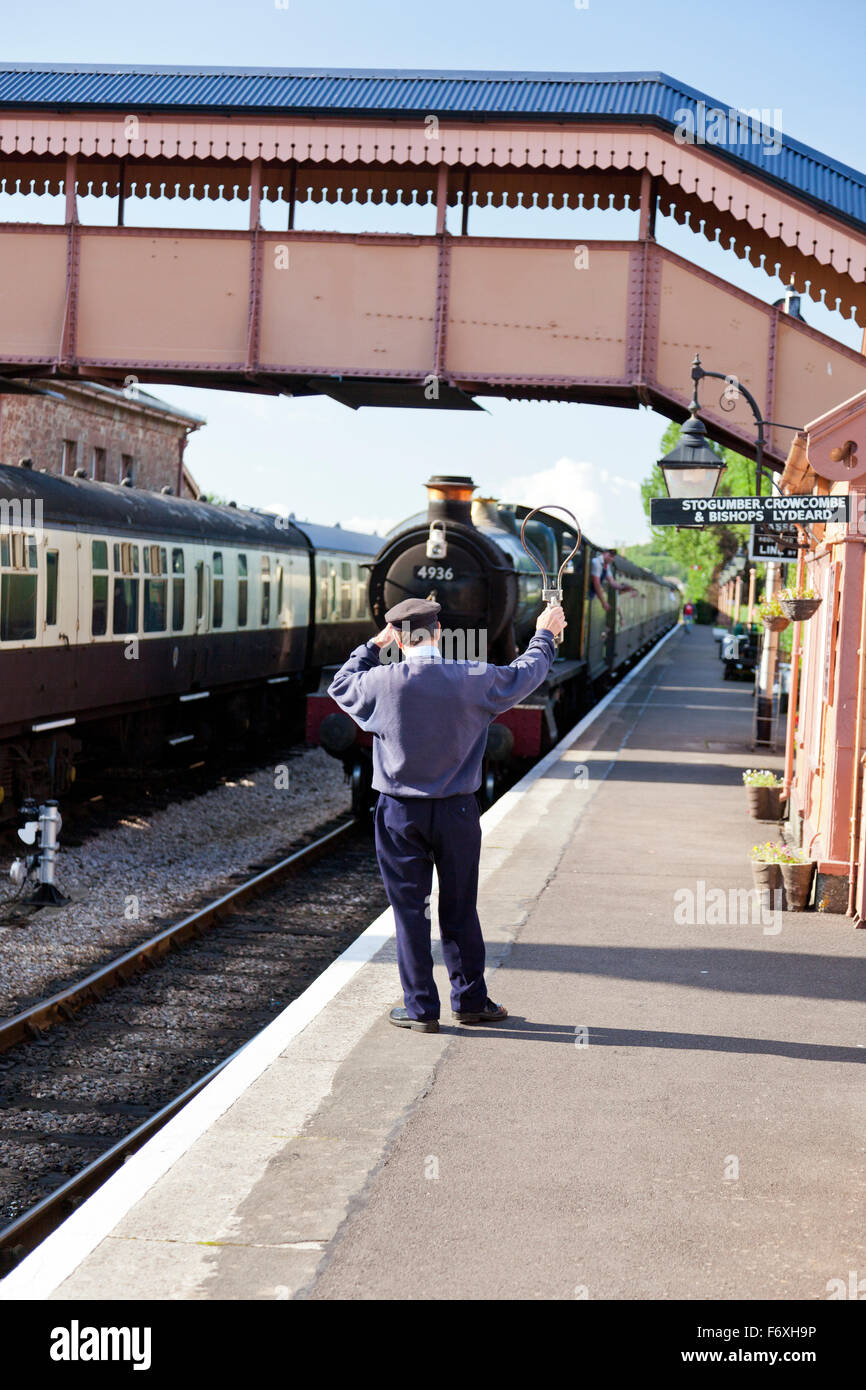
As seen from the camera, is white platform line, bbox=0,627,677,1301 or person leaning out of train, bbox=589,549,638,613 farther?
person leaning out of train, bbox=589,549,638,613

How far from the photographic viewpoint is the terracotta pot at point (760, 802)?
13.8 meters

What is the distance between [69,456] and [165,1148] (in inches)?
1269

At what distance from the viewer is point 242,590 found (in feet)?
73.2

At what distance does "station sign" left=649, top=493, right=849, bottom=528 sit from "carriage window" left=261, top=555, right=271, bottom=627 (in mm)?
14531

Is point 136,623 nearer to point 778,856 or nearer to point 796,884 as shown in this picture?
point 778,856

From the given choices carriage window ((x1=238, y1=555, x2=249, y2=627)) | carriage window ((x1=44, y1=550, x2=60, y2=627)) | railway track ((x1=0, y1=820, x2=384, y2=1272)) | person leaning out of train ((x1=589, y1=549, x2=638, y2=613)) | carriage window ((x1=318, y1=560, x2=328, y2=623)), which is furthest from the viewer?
carriage window ((x1=318, y1=560, x2=328, y2=623))

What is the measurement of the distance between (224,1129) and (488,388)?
11.5 metres

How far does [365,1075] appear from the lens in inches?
234

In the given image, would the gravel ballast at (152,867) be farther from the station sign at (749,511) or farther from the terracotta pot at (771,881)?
the station sign at (749,511)

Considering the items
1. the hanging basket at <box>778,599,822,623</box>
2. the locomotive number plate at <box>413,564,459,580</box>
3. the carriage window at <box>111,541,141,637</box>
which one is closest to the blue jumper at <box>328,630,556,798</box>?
the hanging basket at <box>778,599,822,623</box>

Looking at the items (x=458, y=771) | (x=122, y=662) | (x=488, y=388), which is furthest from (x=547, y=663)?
(x=122, y=662)

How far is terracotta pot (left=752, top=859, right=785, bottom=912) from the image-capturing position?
9508mm

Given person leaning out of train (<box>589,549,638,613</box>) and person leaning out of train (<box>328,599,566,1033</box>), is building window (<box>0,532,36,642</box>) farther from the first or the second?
person leaning out of train (<box>589,549,638,613</box>)

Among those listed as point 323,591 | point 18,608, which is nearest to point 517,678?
point 18,608
